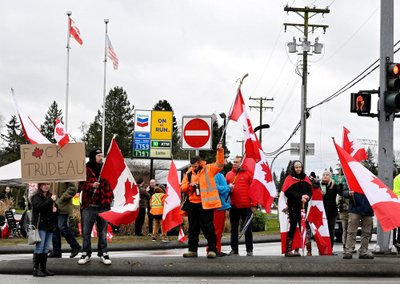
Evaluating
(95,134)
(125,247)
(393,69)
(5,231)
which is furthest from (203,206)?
(95,134)

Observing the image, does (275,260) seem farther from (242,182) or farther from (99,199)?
(99,199)

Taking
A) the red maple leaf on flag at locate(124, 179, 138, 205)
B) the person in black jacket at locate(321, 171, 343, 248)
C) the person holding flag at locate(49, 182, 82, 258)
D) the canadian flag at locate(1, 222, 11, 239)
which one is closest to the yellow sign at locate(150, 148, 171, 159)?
the canadian flag at locate(1, 222, 11, 239)

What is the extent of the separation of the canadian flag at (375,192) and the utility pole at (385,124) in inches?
57.2

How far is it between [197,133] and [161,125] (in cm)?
2314

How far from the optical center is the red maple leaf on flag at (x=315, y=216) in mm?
13414

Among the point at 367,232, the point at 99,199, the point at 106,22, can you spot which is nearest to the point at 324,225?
the point at 367,232

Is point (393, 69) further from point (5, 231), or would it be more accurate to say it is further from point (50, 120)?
point (50, 120)

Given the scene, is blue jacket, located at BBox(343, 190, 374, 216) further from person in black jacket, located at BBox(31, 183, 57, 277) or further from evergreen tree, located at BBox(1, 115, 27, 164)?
evergreen tree, located at BBox(1, 115, 27, 164)

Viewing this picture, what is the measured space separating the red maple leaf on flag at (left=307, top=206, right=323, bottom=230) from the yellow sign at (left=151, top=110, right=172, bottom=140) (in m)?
22.2

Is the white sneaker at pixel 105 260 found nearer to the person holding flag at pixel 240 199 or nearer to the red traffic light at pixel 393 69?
the person holding flag at pixel 240 199

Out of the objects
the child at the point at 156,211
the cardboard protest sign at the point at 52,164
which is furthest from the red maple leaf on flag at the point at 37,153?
the child at the point at 156,211

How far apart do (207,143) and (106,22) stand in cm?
3491

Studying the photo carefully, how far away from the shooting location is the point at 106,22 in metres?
46.2

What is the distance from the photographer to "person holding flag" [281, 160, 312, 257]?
12383 mm
